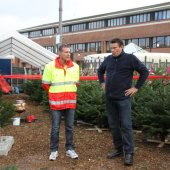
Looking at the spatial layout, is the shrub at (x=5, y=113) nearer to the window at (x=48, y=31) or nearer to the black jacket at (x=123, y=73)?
the black jacket at (x=123, y=73)

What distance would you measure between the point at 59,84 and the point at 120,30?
60.3 m

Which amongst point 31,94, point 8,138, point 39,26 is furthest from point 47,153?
point 39,26

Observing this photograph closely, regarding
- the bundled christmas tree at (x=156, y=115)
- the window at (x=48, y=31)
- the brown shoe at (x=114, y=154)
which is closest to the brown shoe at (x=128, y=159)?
the brown shoe at (x=114, y=154)

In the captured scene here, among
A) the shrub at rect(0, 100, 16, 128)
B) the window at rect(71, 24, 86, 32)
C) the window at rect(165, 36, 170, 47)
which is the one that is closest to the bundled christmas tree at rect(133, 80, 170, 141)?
the shrub at rect(0, 100, 16, 128)

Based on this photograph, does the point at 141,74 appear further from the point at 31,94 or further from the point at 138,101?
the point at 31,94

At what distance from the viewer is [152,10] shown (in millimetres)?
60500

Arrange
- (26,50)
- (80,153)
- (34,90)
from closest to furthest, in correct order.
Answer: (80,153) → (34,90) → (26,50)

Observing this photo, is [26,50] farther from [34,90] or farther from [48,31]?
[48,31]

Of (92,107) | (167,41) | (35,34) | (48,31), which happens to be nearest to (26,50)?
(92,107)

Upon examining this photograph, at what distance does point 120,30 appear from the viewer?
65.8 m

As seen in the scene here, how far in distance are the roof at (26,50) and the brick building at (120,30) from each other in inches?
1631

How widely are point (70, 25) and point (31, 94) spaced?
61523mm

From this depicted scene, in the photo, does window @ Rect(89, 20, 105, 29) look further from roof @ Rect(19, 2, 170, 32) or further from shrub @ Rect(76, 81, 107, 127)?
shrub @ Rect(76, 81, 107, 127)

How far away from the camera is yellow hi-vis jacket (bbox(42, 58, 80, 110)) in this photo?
21.2ft
